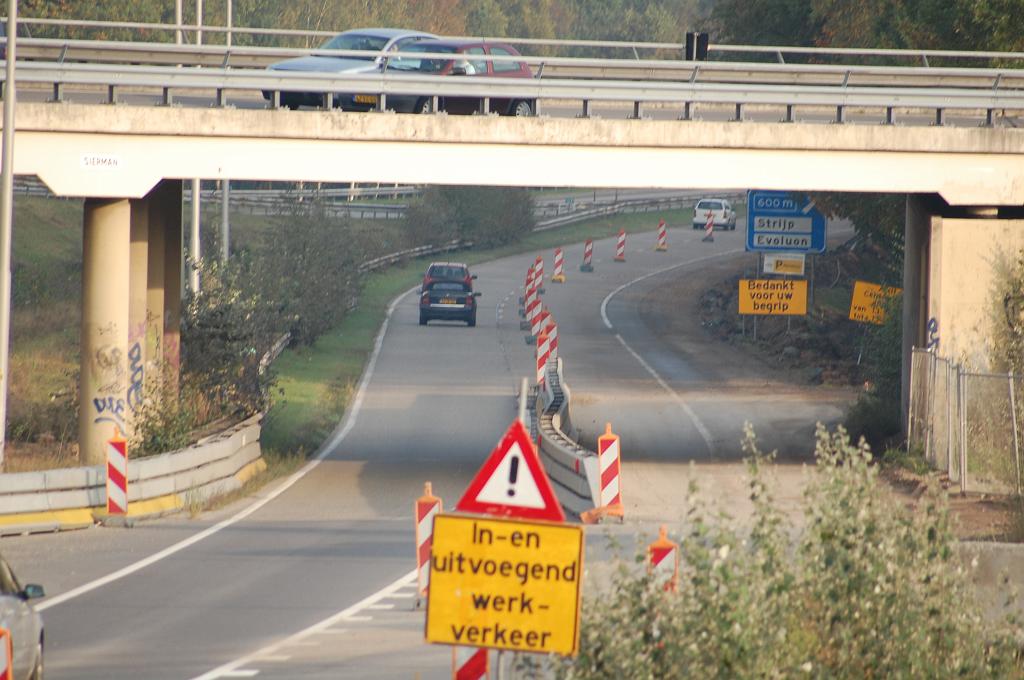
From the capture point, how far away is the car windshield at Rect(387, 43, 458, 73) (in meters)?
26.7

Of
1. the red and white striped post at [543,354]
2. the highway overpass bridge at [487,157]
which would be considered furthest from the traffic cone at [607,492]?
the red and white striped post at [543,354]

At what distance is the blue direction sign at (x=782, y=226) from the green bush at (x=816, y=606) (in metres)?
27.6

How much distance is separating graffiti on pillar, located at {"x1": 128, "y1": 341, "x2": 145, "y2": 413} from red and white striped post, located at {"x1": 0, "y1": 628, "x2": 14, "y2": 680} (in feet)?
44.2

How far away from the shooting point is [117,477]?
2000 centimetres

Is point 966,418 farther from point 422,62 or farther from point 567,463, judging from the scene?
point 422,62

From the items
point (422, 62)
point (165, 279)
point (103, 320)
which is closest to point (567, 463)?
point (103, 320)

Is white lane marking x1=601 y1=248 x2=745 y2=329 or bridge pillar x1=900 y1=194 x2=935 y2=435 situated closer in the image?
bridge pillar x1=900 y1=194 x2=935 y2=435

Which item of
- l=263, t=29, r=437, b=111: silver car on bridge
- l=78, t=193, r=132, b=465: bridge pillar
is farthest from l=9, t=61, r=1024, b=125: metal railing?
l=78, t=193, r=132, b=465: bridge pillar

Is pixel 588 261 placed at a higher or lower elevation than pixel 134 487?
higher

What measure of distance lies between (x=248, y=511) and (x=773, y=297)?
718 inches

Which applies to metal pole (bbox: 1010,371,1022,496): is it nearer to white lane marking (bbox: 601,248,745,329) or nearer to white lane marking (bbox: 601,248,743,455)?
white lane marking (bbox: 601,248,743,455)

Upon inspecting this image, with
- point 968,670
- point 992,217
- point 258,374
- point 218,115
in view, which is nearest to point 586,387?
point 258,374

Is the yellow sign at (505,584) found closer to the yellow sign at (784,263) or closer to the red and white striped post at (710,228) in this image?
the yellow sign at (784,263)

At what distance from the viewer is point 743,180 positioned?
2373cm
